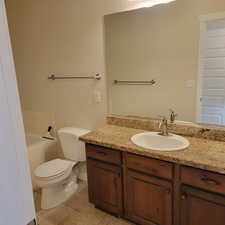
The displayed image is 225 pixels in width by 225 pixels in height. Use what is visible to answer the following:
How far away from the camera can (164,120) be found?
1.83 m

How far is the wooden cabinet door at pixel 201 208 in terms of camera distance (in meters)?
1.31

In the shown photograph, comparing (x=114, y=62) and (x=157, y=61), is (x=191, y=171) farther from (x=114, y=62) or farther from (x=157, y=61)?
(x=114, y=62)

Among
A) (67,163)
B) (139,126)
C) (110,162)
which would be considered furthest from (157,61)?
(67,163)

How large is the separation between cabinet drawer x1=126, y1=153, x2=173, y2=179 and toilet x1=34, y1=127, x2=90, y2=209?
2.80ft

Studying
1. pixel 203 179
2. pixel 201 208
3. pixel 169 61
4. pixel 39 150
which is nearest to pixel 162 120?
pixel 169 61

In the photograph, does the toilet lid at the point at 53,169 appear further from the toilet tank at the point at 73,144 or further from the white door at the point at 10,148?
the white door at the point at 10,148

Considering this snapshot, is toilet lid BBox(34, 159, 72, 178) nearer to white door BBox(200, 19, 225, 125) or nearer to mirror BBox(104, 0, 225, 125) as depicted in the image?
mirror BBox(104, 0, 225, 125)

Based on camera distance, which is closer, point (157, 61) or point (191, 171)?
point (191, 171)

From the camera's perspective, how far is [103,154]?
1790 mm

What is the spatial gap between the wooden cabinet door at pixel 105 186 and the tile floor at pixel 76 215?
10 centimetres

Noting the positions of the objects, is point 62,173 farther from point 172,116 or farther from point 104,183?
point 172,116

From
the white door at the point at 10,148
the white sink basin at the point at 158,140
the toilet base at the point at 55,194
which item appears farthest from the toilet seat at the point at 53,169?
the white door at the point at 10,148

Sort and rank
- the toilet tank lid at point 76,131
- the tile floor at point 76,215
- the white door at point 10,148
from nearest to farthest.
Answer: the white door at point 10,148 < the tile floor at point 76,215 < the toilet tank lid at point 76,131

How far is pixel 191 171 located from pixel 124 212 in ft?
2.67
